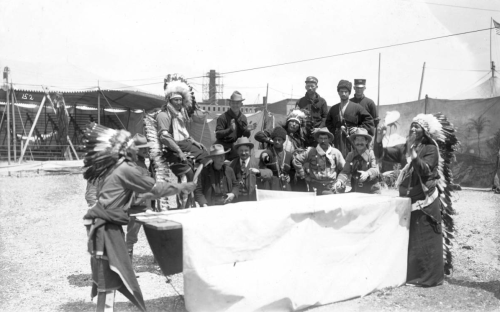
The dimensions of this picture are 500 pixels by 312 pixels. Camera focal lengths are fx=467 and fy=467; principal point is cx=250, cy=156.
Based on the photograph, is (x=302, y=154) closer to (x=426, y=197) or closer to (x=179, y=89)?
(x=426, y=197)

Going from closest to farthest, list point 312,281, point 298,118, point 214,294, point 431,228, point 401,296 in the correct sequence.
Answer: point 214,294, point 312,281, point 401,296, point 431,228, point 298,118

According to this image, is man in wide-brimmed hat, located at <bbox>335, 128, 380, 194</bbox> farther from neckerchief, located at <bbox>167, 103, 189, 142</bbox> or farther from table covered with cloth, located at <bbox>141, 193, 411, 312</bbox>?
neckerchief, located at <bbox>167, 103, 189, 142</bbox>

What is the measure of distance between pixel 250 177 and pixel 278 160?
69 centimetres

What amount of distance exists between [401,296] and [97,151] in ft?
10.6

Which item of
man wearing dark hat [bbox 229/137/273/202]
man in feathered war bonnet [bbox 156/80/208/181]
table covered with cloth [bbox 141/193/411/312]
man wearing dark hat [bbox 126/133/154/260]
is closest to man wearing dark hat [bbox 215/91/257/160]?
man wearing dark hat [bbox 229/137/273/202]

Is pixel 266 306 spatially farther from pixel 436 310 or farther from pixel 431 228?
pixel 431 228

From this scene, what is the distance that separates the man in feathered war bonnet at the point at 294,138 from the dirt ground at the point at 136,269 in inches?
79.0

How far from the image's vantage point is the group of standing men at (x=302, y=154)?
5.49m

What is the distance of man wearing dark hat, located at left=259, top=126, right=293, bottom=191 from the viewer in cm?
618

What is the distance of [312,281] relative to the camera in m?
4.25

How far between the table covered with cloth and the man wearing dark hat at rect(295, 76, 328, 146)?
2.25m

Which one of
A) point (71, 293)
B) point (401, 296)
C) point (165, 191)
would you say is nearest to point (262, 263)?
point (165, 191)

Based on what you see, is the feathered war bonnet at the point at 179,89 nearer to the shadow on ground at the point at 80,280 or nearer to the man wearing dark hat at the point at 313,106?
the man wearing dark hat at the point at 313,106

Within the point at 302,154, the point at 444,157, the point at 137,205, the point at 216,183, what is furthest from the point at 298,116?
the point at 137,205
